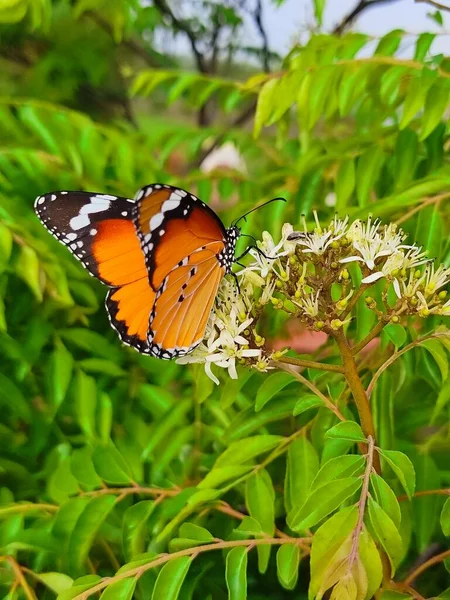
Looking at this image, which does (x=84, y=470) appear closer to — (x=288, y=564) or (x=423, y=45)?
(x=288, y=564)

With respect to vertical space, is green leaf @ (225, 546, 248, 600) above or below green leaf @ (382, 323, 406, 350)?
below

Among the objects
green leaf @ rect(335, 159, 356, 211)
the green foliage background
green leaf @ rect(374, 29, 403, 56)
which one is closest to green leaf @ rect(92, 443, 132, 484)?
the green foliage background

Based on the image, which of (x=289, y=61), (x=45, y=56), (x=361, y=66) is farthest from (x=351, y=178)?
(x=45, y=56)

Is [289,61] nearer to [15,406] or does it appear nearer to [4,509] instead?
[15,406]

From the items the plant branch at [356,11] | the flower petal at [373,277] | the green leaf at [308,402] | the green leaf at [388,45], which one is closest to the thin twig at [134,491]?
the green leaf at [308,402]

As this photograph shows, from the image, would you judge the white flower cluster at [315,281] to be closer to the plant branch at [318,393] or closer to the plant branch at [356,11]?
the plant branch at [318,393]

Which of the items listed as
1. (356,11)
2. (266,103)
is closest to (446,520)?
(266,103)

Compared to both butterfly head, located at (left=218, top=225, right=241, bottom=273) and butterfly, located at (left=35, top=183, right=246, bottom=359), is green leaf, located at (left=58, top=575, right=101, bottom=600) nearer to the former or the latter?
butterfly, located at (left=35, top=183, right=246, bottom=359)

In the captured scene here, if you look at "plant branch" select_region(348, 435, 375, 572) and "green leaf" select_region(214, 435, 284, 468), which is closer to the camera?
"plant branch" select_region(348, 435, 375, 572)
